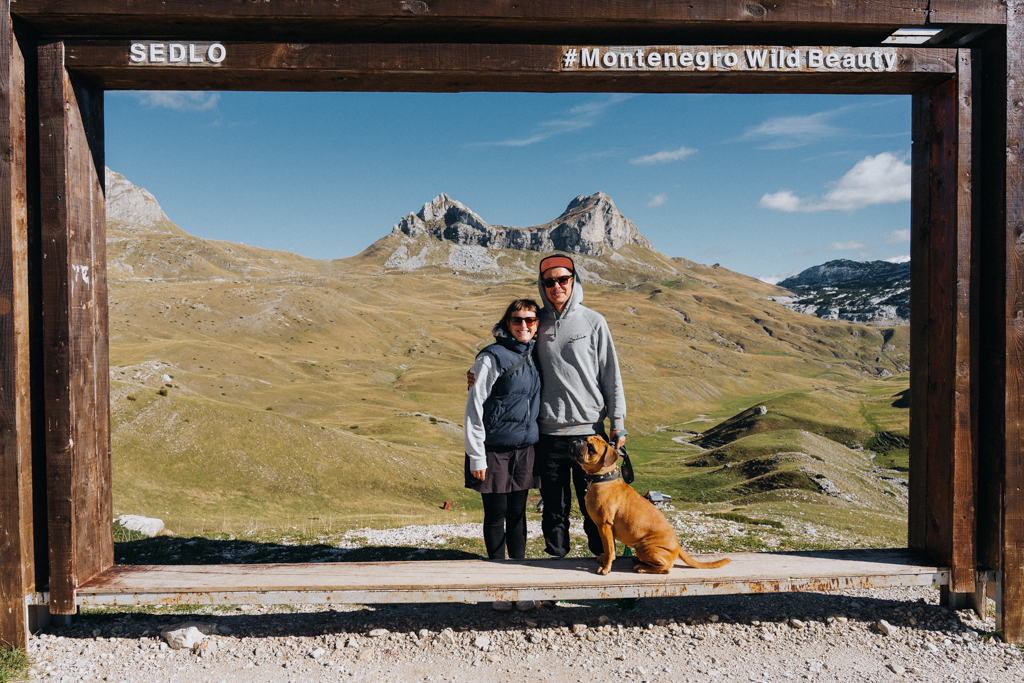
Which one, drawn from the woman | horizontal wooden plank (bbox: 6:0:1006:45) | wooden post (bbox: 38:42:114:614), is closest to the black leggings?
the woman

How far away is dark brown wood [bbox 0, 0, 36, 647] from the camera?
535cm

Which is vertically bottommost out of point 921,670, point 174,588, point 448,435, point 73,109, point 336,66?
point 448,435

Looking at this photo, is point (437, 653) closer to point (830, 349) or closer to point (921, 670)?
point (921, 670)

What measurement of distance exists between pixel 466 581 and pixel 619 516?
1.62m

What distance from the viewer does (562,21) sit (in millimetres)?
5668

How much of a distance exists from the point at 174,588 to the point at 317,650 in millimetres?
1500

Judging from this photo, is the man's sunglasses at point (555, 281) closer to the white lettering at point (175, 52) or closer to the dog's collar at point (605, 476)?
the dog's collar at point (605, 476)

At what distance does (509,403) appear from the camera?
5.95m

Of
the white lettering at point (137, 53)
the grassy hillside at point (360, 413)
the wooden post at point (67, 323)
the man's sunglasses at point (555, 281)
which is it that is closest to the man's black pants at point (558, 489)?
the man's sunglasses at point (555, 281)

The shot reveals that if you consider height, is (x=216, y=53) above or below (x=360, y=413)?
above

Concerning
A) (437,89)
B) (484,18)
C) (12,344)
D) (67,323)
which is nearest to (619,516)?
(437,89)

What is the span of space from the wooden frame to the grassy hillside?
6.93 metres

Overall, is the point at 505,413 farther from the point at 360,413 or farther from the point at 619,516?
the point at 360,413

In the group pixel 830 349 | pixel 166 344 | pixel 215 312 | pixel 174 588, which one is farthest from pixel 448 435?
pixel 830 349
